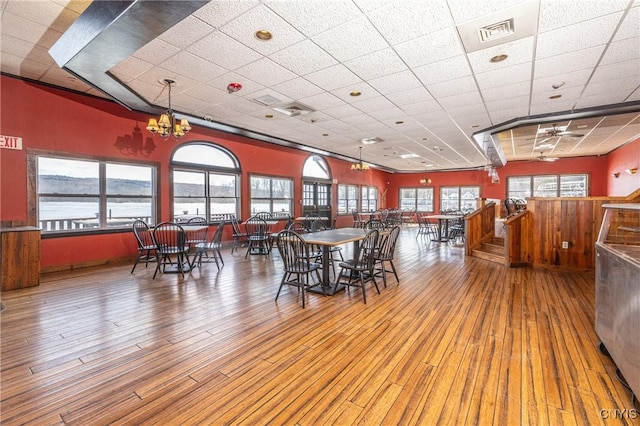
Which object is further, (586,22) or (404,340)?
(586,22)

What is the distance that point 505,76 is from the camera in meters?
4.07

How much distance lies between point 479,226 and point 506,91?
3305 millimetres

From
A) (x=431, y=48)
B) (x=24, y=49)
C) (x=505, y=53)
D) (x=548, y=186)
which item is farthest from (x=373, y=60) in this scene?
(x=548, y=186)

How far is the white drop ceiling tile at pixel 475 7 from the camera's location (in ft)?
8.47

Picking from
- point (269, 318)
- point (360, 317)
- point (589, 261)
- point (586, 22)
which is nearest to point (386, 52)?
point (586, 22)

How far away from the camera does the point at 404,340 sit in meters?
2.57

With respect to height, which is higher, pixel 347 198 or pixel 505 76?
pixel 505 76

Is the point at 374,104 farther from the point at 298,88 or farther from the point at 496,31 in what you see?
the point at 496,31

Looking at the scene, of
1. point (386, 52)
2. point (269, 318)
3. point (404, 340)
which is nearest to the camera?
point (404, 340)

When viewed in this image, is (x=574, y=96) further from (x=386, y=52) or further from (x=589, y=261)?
(x=386, y=52)

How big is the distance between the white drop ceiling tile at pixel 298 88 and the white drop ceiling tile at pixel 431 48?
145cm

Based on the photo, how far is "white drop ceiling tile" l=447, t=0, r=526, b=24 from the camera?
2582 mm

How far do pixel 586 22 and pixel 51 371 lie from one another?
5433 mm

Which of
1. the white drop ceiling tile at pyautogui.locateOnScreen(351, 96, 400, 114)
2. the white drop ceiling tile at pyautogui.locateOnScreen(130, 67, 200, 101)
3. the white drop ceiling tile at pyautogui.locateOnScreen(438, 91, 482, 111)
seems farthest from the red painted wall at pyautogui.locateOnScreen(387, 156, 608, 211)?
the white drop ceiling tile at pyautogui.locateOnScreen(130, 67, 200, 101)
